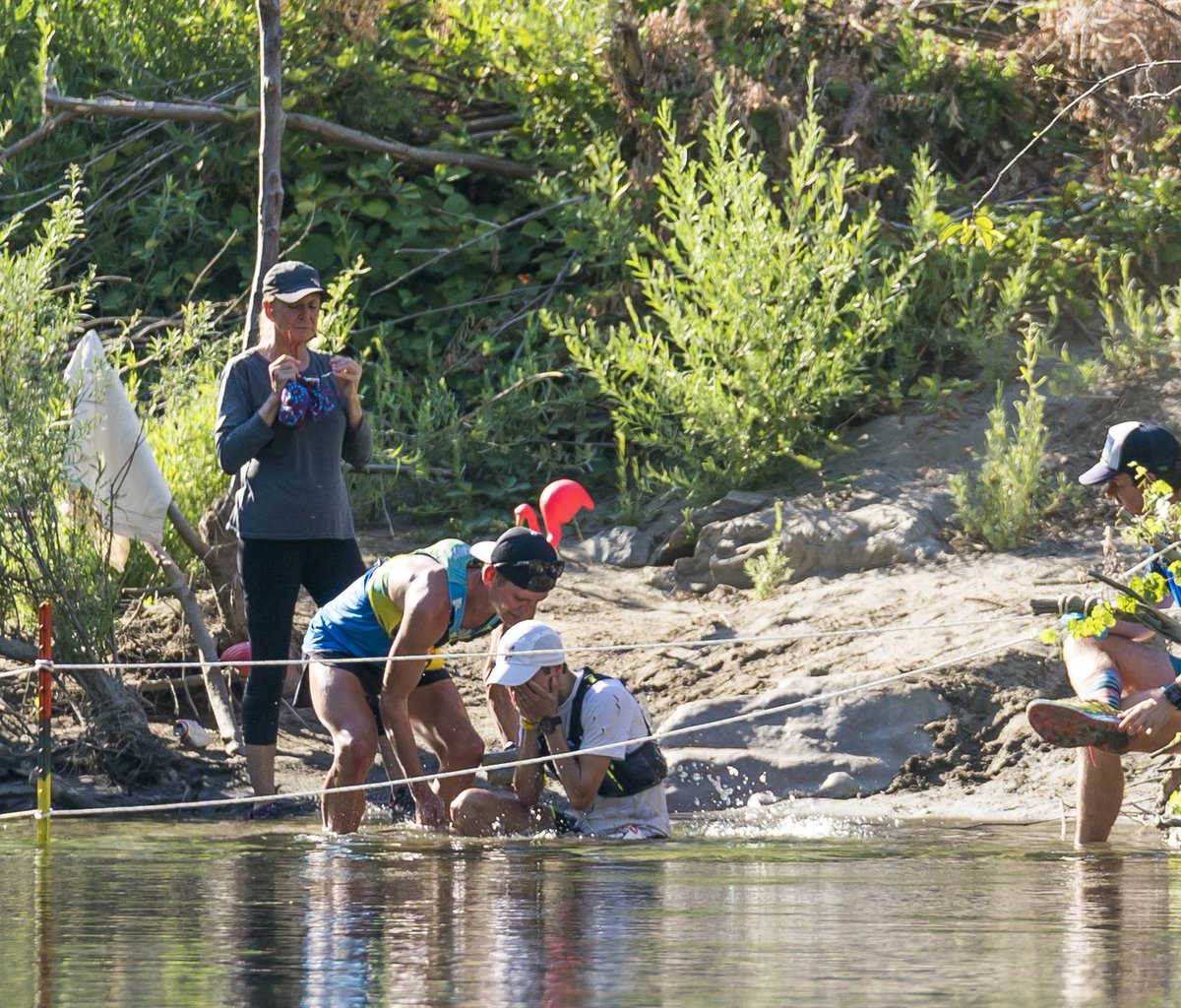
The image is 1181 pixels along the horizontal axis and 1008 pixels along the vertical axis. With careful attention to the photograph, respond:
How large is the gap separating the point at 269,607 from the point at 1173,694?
3427 millimetres

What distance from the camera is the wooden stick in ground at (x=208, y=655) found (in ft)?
30.8

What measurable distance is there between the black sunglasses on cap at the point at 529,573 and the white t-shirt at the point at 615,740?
40 centimetres

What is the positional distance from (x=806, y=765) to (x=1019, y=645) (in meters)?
1.21

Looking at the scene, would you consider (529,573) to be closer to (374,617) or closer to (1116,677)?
(374,617)

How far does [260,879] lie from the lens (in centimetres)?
656

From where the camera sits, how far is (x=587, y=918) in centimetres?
564

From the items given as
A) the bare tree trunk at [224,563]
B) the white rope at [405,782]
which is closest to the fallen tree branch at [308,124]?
the bare tree trunk at [224,563]

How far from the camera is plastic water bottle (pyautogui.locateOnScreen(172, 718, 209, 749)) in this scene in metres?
9.32

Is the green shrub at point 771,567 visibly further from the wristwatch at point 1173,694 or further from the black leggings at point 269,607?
the wristwatch at point 1173,694

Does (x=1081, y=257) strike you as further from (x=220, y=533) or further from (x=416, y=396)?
(x=220, y=533)

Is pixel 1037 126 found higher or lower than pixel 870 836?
higher

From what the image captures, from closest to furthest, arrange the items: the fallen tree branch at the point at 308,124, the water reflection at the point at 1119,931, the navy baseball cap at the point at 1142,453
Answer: the water reflection at the point at 1119,931
the navy baseball cap at the point at 1142,453
the fallen tree branch at the point at 308,124

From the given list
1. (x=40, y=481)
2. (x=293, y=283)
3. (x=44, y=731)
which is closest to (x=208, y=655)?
(x=40, y=481)

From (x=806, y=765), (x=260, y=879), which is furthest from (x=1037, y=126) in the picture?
(x=260, y=879)
